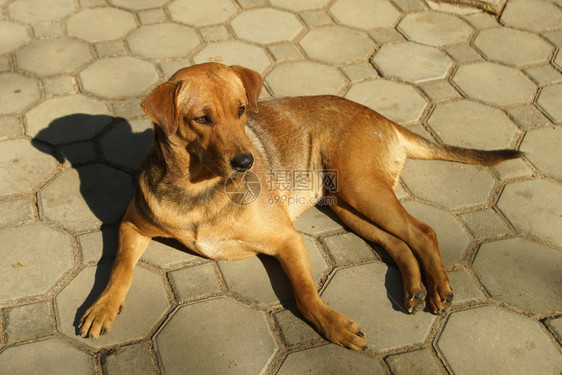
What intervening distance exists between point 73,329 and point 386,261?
86.9 inches

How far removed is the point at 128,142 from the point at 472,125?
10.7 feet

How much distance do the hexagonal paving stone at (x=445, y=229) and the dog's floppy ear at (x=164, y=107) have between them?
2.13 m

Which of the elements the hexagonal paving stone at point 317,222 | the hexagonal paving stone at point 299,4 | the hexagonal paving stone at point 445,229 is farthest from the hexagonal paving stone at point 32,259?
the hexagonal paving stone at point 299,4

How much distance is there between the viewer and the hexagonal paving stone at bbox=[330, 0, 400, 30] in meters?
6.51

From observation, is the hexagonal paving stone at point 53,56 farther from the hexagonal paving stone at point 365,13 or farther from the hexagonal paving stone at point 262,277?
the hexagonal paving stone at point 262,277

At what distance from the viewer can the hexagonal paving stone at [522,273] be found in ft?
11.9

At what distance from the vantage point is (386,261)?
3.94 meters

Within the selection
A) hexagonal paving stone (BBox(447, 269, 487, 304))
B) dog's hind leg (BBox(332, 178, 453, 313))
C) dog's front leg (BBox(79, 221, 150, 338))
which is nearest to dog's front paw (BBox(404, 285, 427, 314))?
dog's hind leg (BBox(332, 178, 453, 313))

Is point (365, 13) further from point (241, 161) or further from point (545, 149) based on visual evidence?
point (241, 161)

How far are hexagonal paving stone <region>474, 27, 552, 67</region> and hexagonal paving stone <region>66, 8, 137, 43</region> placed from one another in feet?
13.6

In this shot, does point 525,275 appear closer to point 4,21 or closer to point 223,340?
point 223,340

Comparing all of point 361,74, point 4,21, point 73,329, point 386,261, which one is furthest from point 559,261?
point 4,21

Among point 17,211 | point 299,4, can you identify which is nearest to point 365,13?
point 299,4

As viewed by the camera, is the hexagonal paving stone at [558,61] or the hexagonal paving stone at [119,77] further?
the hexagonal paving stone at [558,61]
